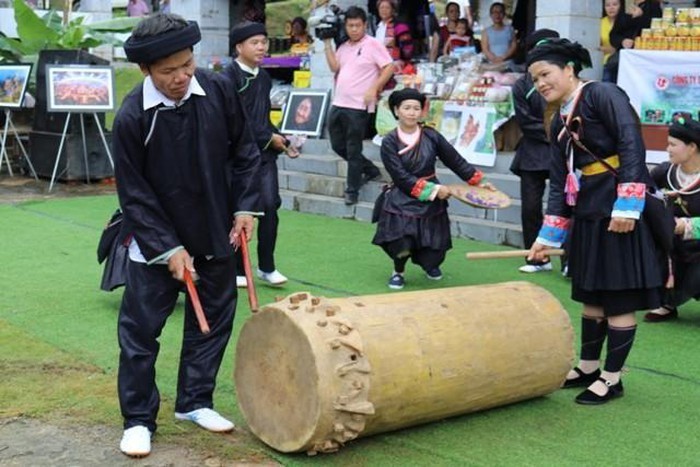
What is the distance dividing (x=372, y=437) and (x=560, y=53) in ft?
6.42

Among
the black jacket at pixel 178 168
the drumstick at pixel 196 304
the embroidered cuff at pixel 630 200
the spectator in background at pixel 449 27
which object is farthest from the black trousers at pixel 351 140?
the drumstick at pixel 196 304

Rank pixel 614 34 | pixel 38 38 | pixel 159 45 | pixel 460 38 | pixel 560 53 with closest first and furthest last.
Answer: pixel 159 45 < pixel 560 53 < pixel 614 34 < pixel 460 38 < pixel 38 38

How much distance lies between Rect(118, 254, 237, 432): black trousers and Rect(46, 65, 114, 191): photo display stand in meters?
8.65

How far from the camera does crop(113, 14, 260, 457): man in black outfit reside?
4.04 m

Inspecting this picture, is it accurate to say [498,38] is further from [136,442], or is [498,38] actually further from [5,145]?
[136,442]

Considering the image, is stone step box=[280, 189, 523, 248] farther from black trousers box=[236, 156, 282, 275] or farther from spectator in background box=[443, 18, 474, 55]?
spectator in background box=[443, 18, 474, 55]

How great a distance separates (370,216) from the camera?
10727mm

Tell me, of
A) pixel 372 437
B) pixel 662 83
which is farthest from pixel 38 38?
pixel 372 437

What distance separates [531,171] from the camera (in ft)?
27.5

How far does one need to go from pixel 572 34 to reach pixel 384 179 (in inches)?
97.6

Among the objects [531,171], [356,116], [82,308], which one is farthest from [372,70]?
[82,308]

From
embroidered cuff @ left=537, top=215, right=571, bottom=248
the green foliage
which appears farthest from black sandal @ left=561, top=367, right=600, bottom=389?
the green foliage

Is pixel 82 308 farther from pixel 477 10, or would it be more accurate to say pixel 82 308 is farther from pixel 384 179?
pixel 477 10

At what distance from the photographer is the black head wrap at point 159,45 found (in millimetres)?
3908
